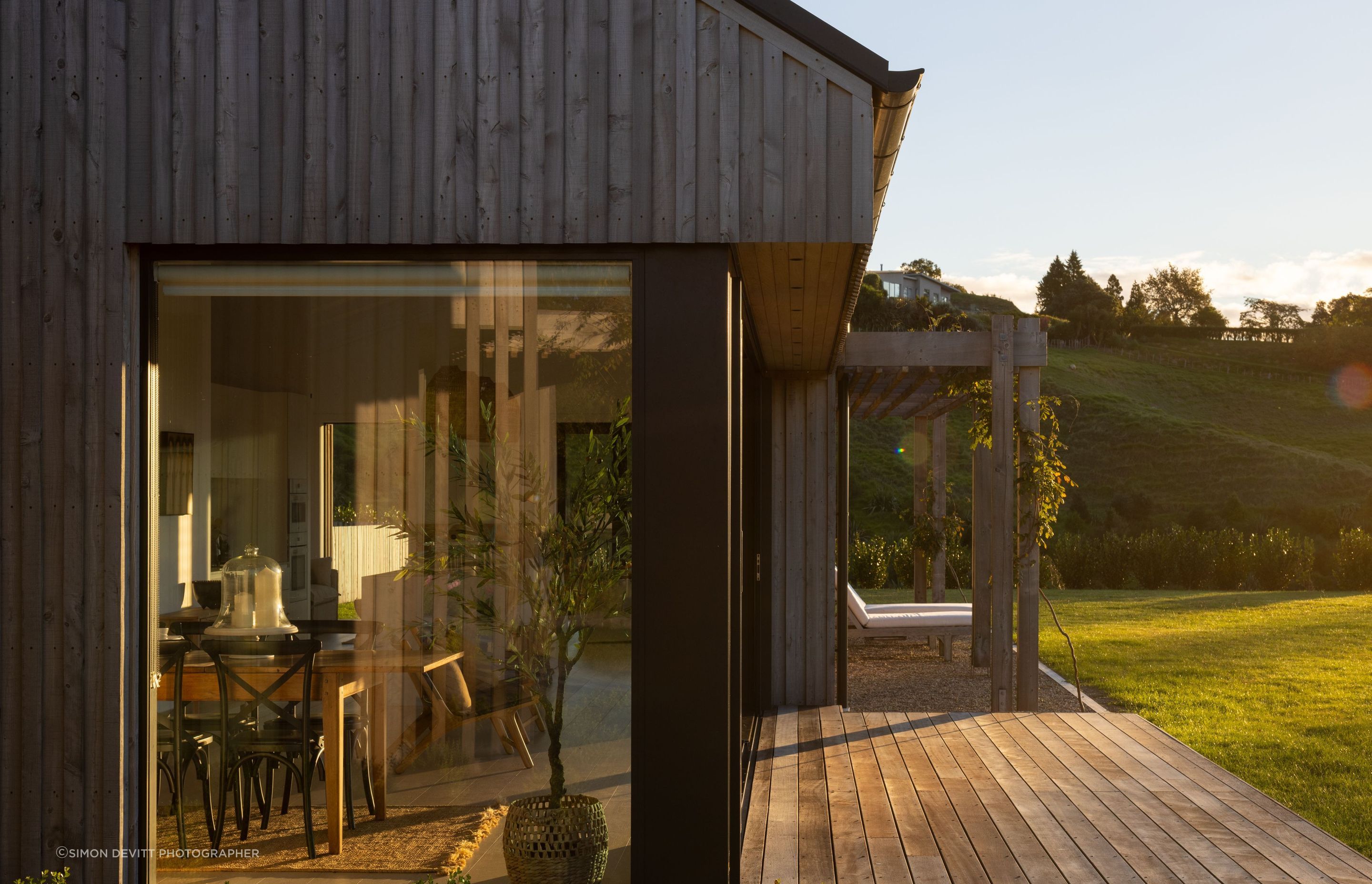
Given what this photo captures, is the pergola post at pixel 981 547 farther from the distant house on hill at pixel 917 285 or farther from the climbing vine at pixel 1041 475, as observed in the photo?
the distant house on hill at pixel 917 285

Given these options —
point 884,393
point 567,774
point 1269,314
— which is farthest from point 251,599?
point 1269,314

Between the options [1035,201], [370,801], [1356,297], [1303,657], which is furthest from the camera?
[1356,297]

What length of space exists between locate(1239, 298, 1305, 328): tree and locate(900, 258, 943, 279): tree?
14.5 m

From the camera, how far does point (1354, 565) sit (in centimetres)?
1758

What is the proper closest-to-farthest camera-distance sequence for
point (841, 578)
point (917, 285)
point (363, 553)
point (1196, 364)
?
1. point (363, 553)
2. point (841, 578)
3. point (1196, 364)
4. point (917, 285)

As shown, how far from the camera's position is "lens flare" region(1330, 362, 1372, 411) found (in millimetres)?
36719

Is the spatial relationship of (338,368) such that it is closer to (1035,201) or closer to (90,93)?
(90,93)

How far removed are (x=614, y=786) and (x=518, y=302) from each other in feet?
4.94

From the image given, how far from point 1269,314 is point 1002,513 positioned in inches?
2202

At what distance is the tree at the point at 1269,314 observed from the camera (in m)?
53.2

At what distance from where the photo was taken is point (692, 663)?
3295 mm

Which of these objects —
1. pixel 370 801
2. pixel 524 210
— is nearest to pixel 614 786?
pixel 370 801

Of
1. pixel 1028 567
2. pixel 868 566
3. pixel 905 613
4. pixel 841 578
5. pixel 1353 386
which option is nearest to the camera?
pixel 1028 567

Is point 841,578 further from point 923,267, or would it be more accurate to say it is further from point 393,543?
point 923,267
